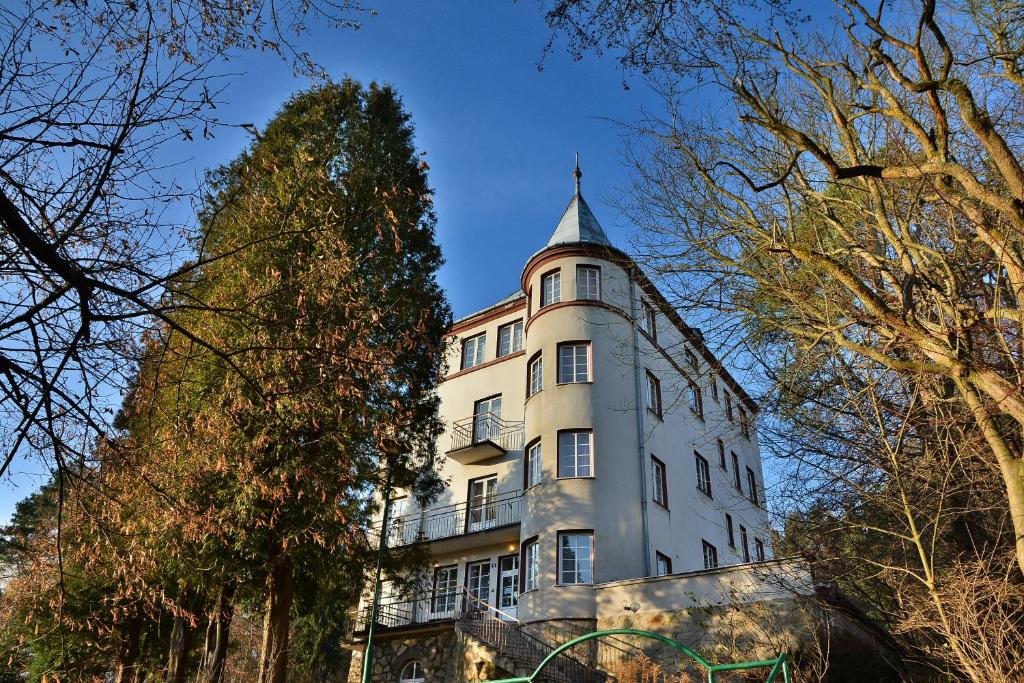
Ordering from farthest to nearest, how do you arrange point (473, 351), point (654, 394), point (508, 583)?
point (473, 351) < point (654, 394) < point (508, 583)

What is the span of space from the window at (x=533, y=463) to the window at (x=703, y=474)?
6.80m

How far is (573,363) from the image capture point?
22.6m

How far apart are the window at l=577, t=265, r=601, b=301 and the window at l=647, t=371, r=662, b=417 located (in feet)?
9.90

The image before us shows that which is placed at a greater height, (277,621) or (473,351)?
(473,351)

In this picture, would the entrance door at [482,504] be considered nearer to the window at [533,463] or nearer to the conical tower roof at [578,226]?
the window at [533,463]

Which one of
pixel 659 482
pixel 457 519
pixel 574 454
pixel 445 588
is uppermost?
pixel 574 454

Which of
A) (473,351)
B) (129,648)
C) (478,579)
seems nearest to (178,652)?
(129,648)

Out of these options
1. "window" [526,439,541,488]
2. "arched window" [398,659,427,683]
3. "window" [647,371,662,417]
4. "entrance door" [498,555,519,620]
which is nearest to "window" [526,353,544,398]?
"window" [526,439,541,488]

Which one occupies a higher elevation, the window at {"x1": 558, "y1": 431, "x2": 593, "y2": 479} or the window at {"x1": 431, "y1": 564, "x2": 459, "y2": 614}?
the window at {"x1": 558, "y1": 431, "x2": 593, "y2": 479}

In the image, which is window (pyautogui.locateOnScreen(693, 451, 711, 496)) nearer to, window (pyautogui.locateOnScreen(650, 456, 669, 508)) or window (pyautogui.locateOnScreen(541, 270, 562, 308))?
window (pyautogui.locateOnScreen(650, 456, 669, 508))

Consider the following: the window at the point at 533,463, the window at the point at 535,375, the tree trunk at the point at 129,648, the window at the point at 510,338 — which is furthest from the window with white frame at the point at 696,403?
the tree trunk at the point at 129,648

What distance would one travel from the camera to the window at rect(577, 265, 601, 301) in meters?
23.6

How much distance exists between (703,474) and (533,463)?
25.4ft

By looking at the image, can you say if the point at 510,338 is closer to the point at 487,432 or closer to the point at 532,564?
the point at 487,432
